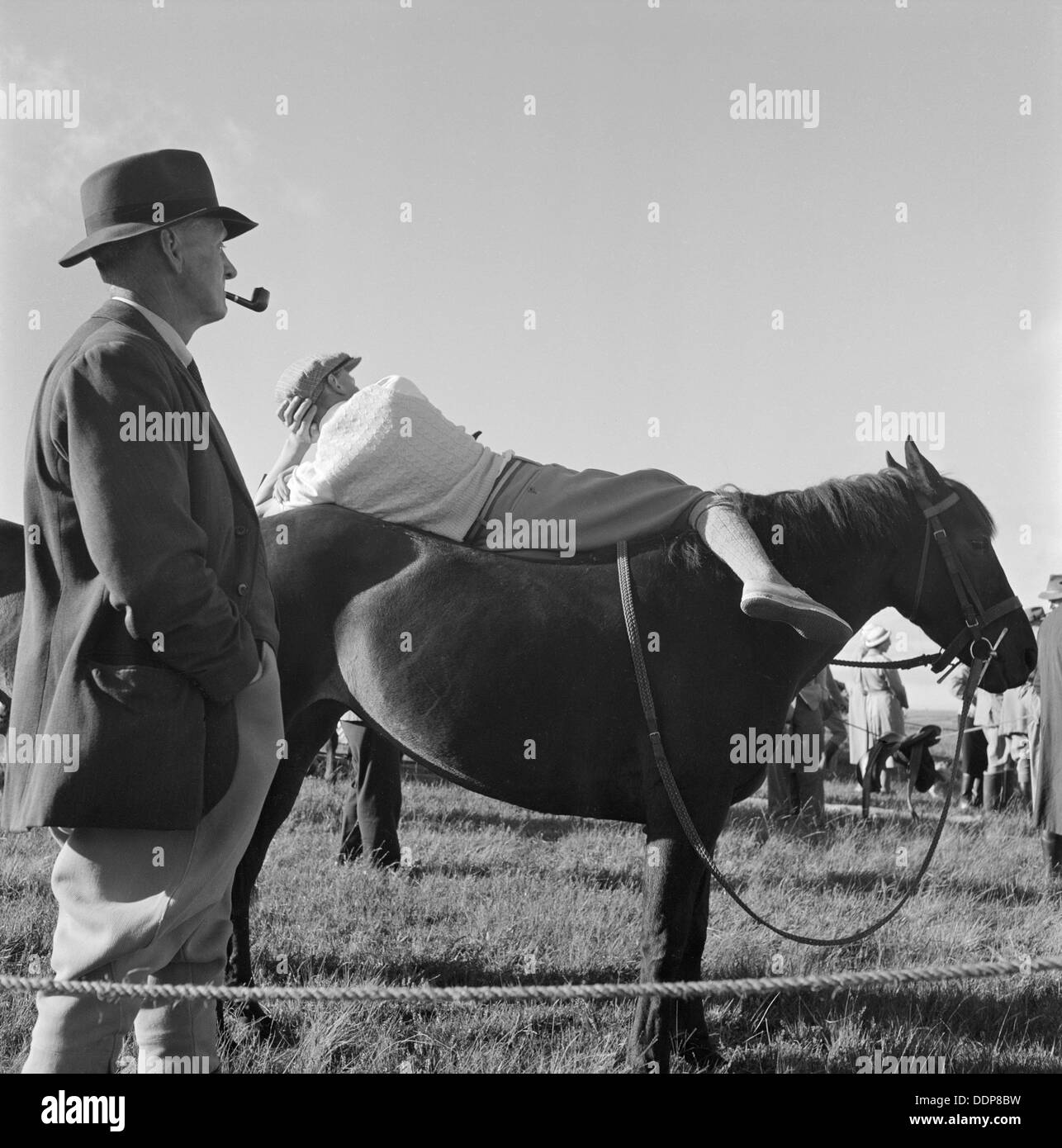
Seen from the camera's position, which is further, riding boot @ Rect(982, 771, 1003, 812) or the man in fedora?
riding boot @ Rect(982, 771, 1003, 812)

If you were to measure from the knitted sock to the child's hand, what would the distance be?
1808 mm

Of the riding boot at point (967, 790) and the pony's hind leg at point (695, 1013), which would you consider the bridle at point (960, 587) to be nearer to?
the pony's hind leg at point (695, 1013)

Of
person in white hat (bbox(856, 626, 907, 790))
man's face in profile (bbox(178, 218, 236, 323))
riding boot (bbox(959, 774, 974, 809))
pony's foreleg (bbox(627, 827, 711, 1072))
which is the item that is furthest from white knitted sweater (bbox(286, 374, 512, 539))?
riding boot (bbox(959, 774, 974, 809))

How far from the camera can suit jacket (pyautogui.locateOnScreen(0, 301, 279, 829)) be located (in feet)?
6.41

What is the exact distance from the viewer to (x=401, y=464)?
3785mm

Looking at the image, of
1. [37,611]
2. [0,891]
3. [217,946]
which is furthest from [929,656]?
[0,891]

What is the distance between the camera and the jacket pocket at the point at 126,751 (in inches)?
78.5

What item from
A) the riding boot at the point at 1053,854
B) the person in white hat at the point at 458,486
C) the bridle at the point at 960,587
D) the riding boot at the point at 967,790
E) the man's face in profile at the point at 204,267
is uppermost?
the man's face in profile at the point at 204,267

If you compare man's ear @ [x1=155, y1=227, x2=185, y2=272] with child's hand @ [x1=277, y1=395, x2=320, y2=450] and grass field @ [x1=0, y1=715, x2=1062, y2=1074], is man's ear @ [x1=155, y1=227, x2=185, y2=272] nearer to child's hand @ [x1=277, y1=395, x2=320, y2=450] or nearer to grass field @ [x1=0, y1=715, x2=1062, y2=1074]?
child's hand @ [x1=277, y1=395, x2=320, y2=450]

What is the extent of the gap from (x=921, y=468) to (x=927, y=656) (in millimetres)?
729

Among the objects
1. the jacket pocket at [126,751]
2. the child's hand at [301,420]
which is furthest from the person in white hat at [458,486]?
the jacket pocket at [126,751]

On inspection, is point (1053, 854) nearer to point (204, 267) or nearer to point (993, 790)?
point (993, 790)

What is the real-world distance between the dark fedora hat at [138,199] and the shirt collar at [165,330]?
0.44 ft
